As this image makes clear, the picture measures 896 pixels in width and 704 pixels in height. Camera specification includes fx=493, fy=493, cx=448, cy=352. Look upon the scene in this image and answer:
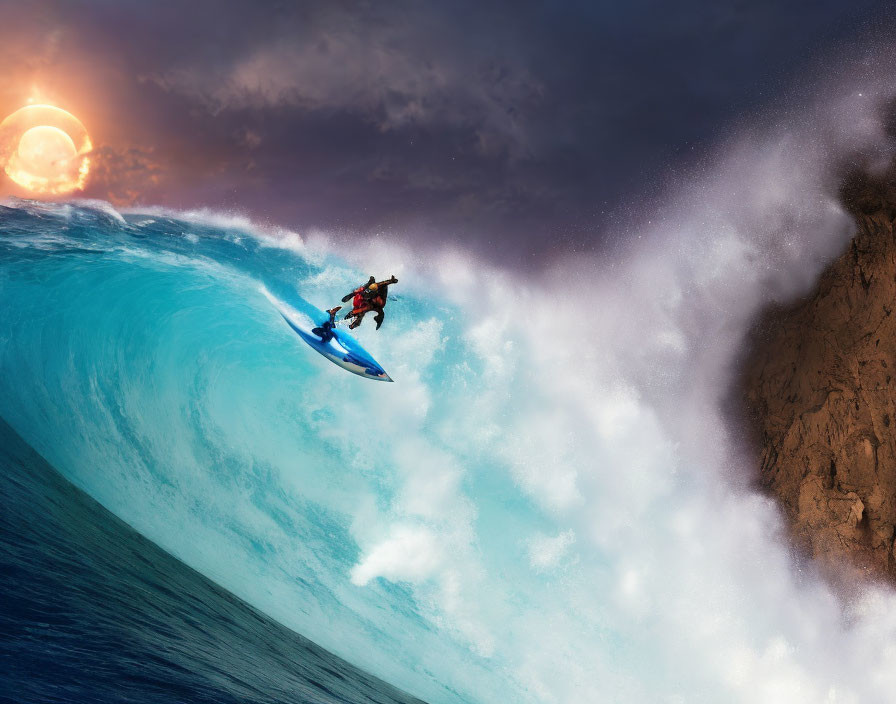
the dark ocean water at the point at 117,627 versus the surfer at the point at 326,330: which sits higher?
the surfer at the point at 326,330

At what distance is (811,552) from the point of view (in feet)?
44.7

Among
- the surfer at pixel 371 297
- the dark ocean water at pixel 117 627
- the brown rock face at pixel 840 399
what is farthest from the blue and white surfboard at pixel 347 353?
the brown rock face at pixel 840 399

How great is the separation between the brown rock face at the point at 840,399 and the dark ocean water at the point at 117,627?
1225 centimetres

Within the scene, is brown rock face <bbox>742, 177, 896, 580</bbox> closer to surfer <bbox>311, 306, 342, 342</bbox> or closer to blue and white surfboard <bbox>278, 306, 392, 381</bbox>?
blue and white surfboard <bbox>278, 306, 392, 381</bbox>

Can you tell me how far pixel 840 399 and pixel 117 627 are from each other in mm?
16823

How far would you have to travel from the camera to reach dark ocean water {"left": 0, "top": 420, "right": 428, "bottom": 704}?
164 inches

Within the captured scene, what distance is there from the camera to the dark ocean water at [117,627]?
4.18 meters

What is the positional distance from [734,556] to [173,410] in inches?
688

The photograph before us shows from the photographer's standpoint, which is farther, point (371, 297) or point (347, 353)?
point (347, 353)

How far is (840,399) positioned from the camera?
1370 cm

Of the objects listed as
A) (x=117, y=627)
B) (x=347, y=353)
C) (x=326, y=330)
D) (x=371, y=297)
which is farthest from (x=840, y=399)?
(x=117, y=627)

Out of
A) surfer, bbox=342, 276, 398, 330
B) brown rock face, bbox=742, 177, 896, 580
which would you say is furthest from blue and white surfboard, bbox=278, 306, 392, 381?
brown rock face, bbox=742, 177, 896, 580

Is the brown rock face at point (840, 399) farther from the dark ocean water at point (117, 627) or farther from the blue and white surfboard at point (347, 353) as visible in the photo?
the dark ocean water at point (117, 627)

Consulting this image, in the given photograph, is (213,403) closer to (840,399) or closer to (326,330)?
(326,330)
